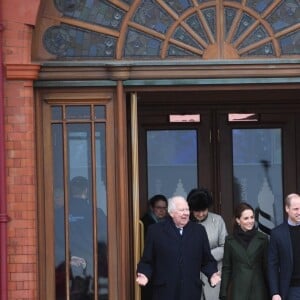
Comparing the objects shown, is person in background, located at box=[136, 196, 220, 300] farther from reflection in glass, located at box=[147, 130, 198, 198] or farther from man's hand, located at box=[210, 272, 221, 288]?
reflection in glass, located at box=[147, 130, 198, 198]

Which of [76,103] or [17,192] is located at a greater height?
[76,103]

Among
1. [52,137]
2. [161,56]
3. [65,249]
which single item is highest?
[161,56]

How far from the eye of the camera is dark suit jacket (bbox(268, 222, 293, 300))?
1102 cm

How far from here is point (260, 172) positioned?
14.0 metres

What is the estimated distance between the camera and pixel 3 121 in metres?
11.5

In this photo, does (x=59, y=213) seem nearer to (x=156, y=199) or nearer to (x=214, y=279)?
(x=156, y=199)

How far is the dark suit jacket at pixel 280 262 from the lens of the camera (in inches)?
434

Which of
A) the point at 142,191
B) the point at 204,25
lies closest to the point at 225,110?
the point at 142,191

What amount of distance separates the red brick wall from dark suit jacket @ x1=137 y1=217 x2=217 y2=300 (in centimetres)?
108

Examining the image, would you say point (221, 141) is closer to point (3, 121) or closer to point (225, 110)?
point (225, 110)

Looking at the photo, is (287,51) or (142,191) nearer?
(287,51)

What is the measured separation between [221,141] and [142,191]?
3.36 feet

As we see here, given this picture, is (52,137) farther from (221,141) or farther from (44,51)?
(221,141)

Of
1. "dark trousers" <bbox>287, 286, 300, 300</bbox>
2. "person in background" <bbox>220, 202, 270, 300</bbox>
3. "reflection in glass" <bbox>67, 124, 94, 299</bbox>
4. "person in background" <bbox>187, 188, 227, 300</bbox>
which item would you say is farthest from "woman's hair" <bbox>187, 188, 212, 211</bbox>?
"dark trousers" <bbox>287, 286, 300, 300</bbox>
